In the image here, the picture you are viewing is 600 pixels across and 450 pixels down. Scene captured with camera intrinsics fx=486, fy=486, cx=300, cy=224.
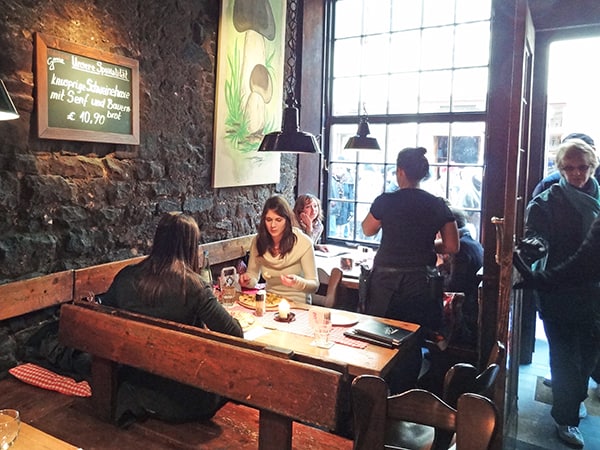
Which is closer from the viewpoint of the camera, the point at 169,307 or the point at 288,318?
the point at 169,307

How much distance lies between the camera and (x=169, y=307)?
2.25 meters

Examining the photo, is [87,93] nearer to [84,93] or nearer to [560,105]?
[84,93]

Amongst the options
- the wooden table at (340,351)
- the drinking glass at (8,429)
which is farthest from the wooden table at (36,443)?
the wooden table at (340,351)

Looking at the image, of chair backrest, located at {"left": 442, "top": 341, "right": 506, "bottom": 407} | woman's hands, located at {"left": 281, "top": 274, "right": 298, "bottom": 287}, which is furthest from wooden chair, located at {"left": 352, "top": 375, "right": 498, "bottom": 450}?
woman's hands, located at {"left": 281, "top": 274, "right": 298, "bottom": 287}

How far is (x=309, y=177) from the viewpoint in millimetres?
5434

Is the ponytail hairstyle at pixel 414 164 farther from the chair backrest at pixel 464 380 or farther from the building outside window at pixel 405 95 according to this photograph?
the building outside window at pixel 405 95

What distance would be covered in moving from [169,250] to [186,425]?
2.66 feet

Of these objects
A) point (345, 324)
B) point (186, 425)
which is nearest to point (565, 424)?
point (345, 324)

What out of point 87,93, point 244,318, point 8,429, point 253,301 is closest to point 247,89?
point 87,93

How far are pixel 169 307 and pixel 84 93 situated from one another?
1.46 m

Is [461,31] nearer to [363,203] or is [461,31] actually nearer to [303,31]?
[303,31]

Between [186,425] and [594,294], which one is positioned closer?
[186,425]

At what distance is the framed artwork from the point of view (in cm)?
402

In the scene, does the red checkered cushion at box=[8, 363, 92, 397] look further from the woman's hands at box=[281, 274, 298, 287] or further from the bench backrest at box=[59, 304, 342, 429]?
the woman's hands at box=[281, 274, 298, 287]
